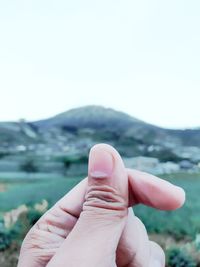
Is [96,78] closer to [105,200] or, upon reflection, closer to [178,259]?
[178,259]

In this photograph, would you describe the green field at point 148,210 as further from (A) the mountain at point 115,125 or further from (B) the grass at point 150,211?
(A) the mountain at point 115,125

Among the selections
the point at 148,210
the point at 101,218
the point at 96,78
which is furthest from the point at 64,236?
the point at 96,78

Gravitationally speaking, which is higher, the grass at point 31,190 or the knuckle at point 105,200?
the knuckle at point 105,200

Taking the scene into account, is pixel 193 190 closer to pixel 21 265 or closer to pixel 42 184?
pixel 42 184

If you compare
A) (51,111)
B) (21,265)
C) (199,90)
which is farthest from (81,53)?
(21,265)

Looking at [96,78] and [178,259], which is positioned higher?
[96,78]

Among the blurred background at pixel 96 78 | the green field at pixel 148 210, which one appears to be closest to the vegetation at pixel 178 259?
the green field at pixel 148 210

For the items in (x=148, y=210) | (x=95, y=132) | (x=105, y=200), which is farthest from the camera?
(x=95, y=132)
